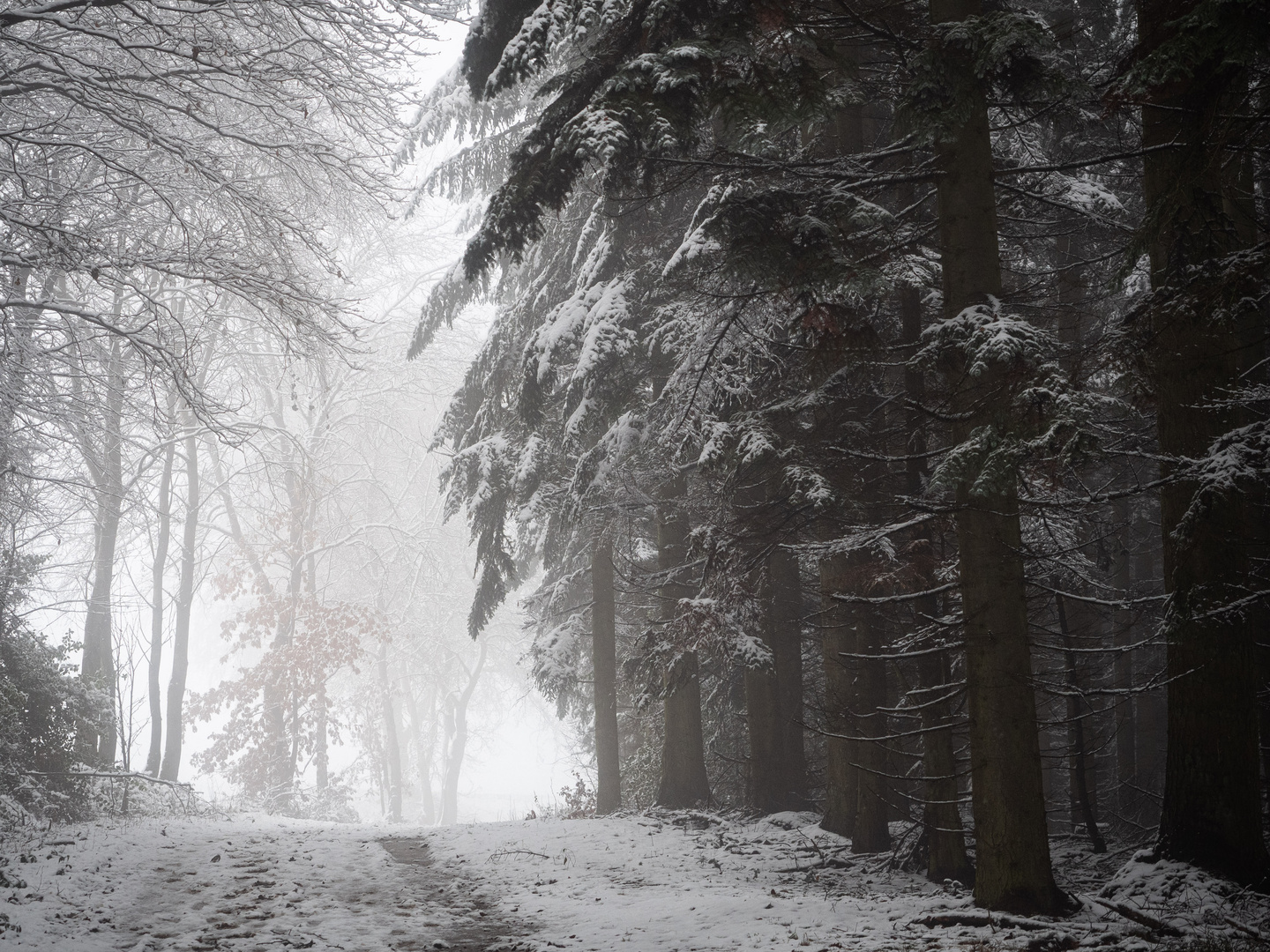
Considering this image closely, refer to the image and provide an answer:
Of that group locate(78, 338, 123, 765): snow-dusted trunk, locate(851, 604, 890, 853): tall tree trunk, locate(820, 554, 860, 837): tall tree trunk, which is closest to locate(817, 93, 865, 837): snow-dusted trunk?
locate(820, 554, 860, 837): tall tree trunk

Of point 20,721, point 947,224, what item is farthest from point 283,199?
point 947,224

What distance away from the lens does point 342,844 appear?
37.2 feet

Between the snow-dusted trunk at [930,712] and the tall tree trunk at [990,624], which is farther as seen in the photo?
the snow-dusted trunk at [930,712]

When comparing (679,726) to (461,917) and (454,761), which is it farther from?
(454,761)

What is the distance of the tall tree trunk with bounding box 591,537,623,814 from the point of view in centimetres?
1427

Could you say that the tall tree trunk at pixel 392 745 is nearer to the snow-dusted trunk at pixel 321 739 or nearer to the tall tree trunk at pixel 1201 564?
the snow-dusted trunk at pixel 321 739

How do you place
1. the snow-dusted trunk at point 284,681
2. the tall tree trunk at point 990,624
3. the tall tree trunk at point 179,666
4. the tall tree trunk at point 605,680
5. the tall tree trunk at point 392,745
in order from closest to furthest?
1. the tall tree trunk at point 990,624
2. the tall tree trunk at point 605,680
3. the tall tree trunk at point 179,666
4. the snow-dusted trunk at point 284,681
5. the tall tree trunk at point 392,745

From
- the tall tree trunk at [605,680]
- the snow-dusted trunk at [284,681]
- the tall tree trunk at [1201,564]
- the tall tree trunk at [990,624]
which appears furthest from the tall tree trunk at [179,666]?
the tall tree trunk at [1201,564]

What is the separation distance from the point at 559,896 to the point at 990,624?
4585mm

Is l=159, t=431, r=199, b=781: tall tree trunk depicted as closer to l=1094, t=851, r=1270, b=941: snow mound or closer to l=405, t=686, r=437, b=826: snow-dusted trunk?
l=405, t=686, r=437, b=826: snow-dusted trunk

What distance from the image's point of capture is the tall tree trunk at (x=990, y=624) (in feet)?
19.4

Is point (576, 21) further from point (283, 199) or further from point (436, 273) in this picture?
point (436, 273)

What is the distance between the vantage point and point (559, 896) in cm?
775

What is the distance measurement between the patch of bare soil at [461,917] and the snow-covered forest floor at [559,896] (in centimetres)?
3
